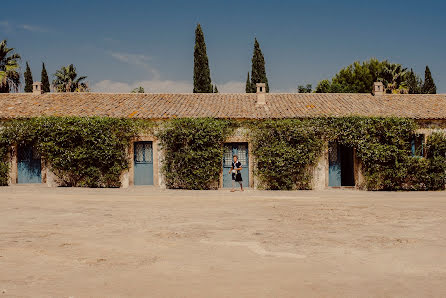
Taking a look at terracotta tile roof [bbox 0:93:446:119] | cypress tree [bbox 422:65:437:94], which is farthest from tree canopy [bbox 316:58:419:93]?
terracotta tile roof [bbox 0:93:446:119]

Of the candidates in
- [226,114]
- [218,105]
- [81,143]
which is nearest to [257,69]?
[218,105]

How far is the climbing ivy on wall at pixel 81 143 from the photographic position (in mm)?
15797

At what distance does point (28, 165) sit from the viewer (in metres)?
16.8

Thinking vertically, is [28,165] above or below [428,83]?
below

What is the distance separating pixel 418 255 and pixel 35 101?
60.6 ft

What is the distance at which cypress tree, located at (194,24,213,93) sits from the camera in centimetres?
3023

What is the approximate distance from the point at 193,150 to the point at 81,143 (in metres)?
4.95

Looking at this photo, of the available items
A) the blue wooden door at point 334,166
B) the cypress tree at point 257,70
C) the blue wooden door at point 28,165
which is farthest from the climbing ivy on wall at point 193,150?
the cypress tree at point 257,70

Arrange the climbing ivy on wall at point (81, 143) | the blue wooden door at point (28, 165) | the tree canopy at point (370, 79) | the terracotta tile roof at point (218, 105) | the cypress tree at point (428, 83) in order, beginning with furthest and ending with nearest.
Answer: the cypress tree at point (428, 83) → the tree canopy at point (370, 79) → the blue wooden door at point (28, 165) → the terracotta tile roof at point (218, 105) → the climbing ivy on wall at point (81, 143)

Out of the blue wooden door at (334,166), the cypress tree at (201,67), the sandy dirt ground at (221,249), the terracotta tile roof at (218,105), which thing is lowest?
the sandy dirt ground at (221,249)

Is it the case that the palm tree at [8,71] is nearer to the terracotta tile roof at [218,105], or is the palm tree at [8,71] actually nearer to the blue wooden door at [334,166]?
the terracotta tile roof at [218,105]

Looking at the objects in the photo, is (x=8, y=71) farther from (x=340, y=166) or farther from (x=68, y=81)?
(x=340, y=166)

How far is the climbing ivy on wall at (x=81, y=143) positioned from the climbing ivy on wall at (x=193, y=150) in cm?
171

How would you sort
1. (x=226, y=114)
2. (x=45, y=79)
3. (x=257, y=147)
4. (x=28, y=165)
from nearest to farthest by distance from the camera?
(x=257, y=147)
(x=226, y=114)
(x=28, y=165)
(x=45, y=79)
